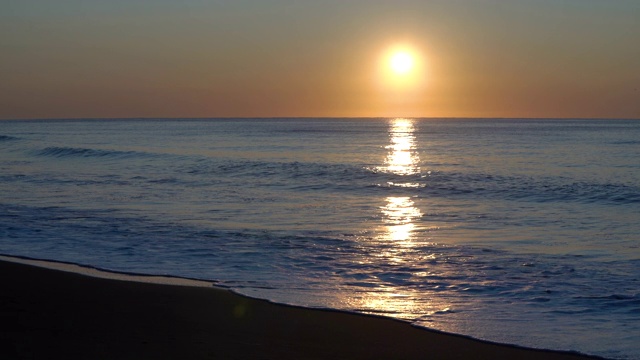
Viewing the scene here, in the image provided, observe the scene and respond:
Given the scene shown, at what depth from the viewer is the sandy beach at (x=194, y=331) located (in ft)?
19.6

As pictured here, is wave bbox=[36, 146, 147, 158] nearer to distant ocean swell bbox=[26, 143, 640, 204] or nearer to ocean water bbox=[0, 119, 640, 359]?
distant ocean swell bbox=[26, 143, 640, 204]

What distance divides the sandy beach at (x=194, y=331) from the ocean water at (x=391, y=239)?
1.48 ft

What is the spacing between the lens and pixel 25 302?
754 cm

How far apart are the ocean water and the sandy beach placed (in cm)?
45

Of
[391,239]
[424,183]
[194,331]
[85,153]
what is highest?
[85,153]

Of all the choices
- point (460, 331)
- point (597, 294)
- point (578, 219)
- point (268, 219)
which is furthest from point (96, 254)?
point (578, 219)

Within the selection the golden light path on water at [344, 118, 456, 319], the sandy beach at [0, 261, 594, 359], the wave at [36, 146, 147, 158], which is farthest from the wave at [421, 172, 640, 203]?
the wave at [36, 146, 147, 158]

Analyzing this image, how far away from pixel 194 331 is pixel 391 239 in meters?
6.15

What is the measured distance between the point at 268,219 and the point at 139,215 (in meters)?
2.75

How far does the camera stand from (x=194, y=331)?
6605mm

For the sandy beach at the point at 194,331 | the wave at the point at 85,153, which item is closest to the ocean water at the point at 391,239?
the sandy beach at the point at 194,331

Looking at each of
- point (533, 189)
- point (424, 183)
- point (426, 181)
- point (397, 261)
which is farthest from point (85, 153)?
point (397, 261)

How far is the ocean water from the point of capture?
7.75 metres

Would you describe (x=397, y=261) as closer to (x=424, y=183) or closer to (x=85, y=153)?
(x=424, y=183)
